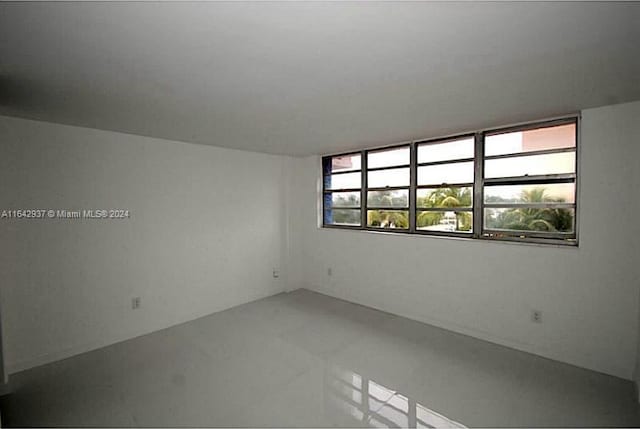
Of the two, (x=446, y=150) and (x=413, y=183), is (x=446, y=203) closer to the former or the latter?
(x=413, y=183)

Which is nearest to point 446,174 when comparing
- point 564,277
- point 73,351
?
point 564,277

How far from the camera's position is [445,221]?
3.79 m

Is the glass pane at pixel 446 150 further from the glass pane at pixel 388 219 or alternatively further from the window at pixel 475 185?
the glass pane at pixel 388 219

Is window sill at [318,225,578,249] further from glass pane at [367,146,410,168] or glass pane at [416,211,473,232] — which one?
glass pane at [367,146,410,168]

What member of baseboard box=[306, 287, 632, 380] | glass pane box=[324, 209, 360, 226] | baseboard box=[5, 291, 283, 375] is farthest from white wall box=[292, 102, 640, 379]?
baseboard box=[5, 291, 283, 375]

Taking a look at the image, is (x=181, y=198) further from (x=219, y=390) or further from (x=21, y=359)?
(x=219, y=390)

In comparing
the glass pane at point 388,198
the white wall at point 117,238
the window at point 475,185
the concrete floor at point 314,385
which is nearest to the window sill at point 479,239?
the window at point 475,185

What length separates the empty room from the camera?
4.96 feet

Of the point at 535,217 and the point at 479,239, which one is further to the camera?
the point at 479,239

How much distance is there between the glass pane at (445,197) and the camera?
3586mm

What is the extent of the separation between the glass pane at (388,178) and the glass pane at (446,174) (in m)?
0.23

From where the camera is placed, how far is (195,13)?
1.28m

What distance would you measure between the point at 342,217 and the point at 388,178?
106cm

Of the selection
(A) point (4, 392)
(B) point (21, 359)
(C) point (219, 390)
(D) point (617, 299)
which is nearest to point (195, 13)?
(C) point (219, 390)
